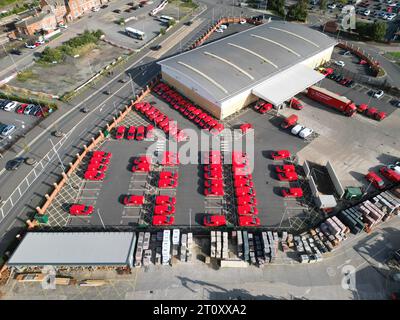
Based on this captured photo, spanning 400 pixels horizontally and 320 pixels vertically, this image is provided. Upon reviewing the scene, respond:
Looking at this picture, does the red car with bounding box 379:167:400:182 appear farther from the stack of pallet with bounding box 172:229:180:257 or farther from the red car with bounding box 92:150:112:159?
the red car with bounding box 92:150:112:159

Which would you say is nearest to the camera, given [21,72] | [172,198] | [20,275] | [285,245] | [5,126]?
[20,275]

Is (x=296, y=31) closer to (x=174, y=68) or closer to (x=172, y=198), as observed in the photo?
(x=174, y=68)

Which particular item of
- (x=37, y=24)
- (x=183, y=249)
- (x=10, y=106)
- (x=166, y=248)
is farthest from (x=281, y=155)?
(x=37, y=24)

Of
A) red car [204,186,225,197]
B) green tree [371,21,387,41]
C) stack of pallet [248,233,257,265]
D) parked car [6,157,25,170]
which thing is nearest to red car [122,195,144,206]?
red car [204,186,225,197]

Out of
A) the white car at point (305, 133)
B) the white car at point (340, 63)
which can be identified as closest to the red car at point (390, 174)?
the white car at point (305, 133)

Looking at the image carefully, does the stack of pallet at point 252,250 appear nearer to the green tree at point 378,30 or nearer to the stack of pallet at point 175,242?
the stack of pallet at point 175,242

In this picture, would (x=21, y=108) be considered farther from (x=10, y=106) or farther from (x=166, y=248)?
(x=166, y=248)

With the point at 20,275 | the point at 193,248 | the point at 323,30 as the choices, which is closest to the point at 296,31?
the point at 323,30
